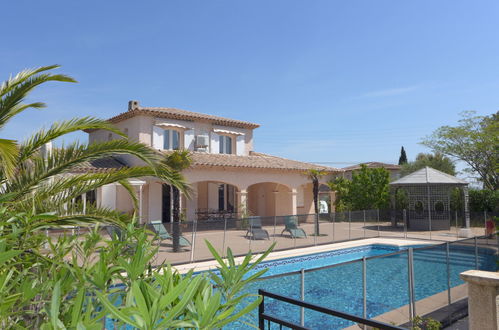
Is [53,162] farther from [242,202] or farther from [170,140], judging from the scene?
[170,140]

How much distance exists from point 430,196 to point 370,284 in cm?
1930

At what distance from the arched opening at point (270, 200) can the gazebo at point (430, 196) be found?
683cm

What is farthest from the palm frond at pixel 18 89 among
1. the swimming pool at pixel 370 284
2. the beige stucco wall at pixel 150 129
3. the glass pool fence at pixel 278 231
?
the beige stucco wall at pixel 150 129

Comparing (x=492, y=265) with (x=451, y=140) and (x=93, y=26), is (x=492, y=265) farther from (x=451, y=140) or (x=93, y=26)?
(x=451, y=140)

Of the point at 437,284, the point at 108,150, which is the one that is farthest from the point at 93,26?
the point at 437,284

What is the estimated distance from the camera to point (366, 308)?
6.20 m

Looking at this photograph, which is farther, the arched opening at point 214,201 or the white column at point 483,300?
the arched opening at point 214,201

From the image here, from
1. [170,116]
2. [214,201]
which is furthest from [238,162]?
[170,116]

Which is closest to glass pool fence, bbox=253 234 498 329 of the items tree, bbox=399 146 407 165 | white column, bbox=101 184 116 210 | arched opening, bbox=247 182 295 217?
white column, bbox=101 184 116 210

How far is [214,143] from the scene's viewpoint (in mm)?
23281

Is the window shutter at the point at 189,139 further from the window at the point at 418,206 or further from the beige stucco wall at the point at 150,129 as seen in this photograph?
the window at the point at 418,206

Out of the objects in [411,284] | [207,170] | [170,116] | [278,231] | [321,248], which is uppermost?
[170,116]

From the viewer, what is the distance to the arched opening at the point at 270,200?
966 inches

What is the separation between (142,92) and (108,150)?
1781 cm
